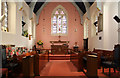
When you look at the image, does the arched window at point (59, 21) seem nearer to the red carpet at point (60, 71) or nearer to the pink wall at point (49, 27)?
the pink wall at point (49, 27)

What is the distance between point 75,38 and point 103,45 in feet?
20.0

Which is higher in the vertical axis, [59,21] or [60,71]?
[59,21]

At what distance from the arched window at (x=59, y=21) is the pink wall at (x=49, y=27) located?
0.35 m

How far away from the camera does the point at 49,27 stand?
13.4 meters

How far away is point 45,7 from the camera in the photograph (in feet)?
44.3

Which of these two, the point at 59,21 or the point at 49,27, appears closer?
the point at 49,27

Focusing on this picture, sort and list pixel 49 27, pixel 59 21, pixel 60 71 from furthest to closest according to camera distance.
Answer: pixel 59 21 < pixel 49 27 < pixel 60 71

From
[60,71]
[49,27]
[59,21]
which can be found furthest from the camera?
[59,21]

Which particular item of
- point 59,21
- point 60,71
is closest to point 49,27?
point 59,21

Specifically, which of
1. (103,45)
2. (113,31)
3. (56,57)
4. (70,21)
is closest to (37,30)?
(70,21)

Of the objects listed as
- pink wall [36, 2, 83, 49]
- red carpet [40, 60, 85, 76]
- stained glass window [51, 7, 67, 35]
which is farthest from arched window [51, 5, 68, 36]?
red carpet [40, 60, 85, 76]

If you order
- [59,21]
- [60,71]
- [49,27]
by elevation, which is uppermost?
[59,21]

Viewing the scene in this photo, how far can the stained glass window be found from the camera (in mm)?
13548

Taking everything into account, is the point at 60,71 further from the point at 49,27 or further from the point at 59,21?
the point at 59,21
